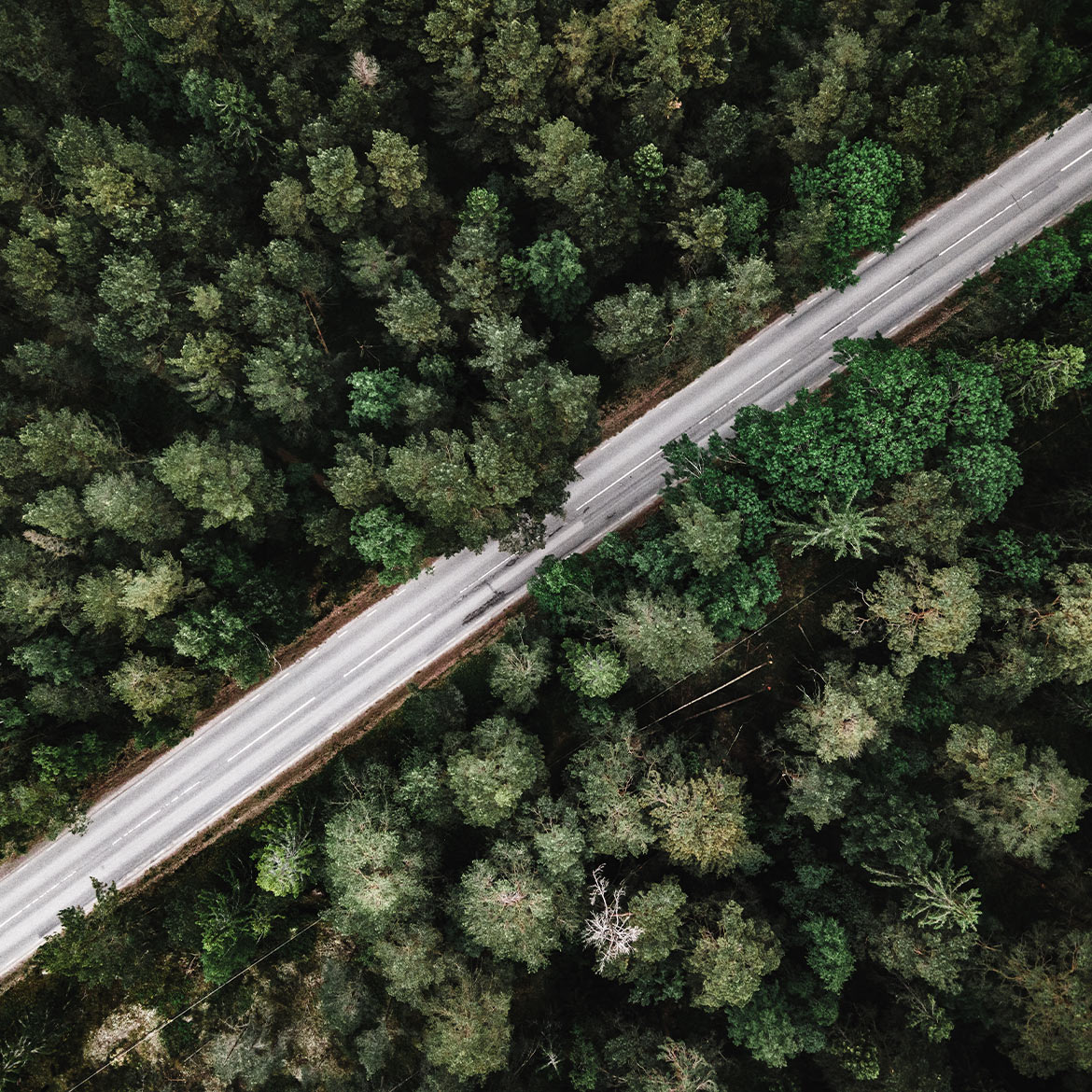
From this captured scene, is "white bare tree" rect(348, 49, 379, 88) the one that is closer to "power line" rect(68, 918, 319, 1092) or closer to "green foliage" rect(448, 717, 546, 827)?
"green foliage" rect(448, 717, 546, 827)

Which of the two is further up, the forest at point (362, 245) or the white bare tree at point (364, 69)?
the white bare tree at point (364, 69)

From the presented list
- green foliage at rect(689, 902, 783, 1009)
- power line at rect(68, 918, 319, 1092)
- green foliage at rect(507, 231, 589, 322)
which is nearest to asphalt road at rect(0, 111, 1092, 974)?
power line at rect(68, 918, 319, 1092)

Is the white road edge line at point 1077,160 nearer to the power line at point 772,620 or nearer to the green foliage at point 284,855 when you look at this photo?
the power line at point 772,620

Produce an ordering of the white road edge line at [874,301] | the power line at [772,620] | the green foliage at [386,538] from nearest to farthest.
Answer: the green foliage at [386,538] < the power line at [772,620] < the white road edge line at [874,301]

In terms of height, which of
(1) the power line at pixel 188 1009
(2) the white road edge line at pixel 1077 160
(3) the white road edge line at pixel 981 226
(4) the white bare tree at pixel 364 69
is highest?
(4) the white bare tree at pixel 364 69

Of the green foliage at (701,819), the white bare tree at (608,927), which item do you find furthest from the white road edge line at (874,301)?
the white bare tree at (608,927)
